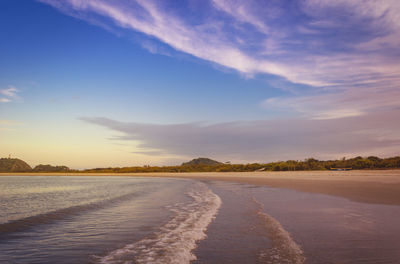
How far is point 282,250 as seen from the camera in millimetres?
5395

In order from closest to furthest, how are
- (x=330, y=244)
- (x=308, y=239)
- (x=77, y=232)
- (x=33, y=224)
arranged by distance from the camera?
(x=330, y=244) → (x=308, y=239) → (x=77, y=232) → (x=33, y=224)

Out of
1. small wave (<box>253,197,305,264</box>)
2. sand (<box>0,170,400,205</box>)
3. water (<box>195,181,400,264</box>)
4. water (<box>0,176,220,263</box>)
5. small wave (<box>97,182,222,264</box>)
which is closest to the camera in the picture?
small wave (<box>253,197,305,264</box>)

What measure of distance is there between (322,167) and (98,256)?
5642 cm

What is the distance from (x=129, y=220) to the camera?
9.31 meters

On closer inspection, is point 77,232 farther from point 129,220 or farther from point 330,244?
point 330,244

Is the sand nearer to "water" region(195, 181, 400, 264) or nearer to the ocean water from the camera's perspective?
the ocean water

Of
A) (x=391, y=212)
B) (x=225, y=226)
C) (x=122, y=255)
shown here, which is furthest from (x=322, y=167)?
(x=122, y=255)

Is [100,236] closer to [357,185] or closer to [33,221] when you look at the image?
[33,221]

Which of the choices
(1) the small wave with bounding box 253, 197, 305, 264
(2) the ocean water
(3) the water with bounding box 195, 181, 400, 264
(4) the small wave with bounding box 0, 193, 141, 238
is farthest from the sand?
(4) the small wave with bounding box 0, 193, 141, 238

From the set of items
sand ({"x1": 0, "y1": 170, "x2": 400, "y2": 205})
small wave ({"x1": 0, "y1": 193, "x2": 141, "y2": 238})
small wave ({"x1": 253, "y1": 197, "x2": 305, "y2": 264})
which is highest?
sand ({"x1": 0, "y1": 170, "x2": 400, "y2": 205})

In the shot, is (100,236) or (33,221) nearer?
(100,236)

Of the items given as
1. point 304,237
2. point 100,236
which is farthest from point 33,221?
point 304,237

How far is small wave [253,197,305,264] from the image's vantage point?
479cm

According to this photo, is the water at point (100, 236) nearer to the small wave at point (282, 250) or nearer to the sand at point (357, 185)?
the small wave at point (282, 250)
